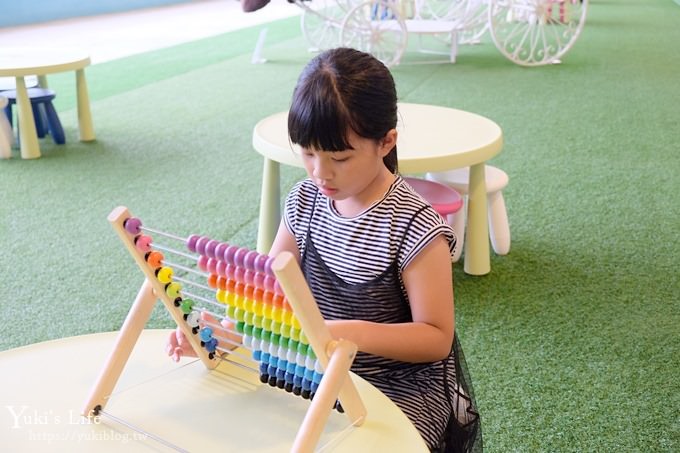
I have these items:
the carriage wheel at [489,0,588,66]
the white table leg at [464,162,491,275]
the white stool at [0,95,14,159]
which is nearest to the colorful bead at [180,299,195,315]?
the white table leg at [464,162,491,275]

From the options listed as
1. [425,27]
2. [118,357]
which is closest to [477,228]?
[118,357]

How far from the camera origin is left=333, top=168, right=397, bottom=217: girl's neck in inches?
52.4

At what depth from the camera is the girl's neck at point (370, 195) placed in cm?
133

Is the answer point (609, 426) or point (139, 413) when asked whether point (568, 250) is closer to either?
point (609, 426)

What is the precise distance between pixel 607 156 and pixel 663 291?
1.73 m

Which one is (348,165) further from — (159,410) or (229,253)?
(159,410)

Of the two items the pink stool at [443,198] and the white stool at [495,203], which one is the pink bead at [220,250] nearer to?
the pink stool at [443,198]

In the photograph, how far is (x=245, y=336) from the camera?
108cm

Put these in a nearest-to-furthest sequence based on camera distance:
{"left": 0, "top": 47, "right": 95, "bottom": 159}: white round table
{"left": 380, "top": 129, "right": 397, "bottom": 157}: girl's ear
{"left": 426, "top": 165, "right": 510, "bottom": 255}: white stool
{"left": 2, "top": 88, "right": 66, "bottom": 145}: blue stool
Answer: {"left": 380, "top": 129, "right": 397, "bottom": 157}: girl's ear < {"left": 426, "top": 165, "right": 510, "bottom": 255}: white stool < {"left": 0, "top": 47, "right": 95, "bottom": 159}: white round table < {"left": 2, "top": 88, "right": 66, "bottom": 145}: blue stool

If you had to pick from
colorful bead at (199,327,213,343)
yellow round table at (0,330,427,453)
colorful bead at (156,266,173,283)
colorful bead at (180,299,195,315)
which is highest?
colorful bead at (156,266,173,283)

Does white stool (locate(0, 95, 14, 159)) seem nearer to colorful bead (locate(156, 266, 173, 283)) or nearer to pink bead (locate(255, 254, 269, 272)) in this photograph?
colorful bead (locate(156, 266, 173, 283))

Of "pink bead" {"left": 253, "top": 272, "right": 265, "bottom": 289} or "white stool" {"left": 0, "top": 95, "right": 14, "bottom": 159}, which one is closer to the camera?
"pink bead" {"left": 253, "top": 272, "right": 265, "bottom": 289}

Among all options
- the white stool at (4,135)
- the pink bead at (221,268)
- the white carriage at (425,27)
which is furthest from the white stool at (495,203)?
the white carriage at (425,27)

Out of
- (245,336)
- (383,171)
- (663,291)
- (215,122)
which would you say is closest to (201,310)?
(245,336)
